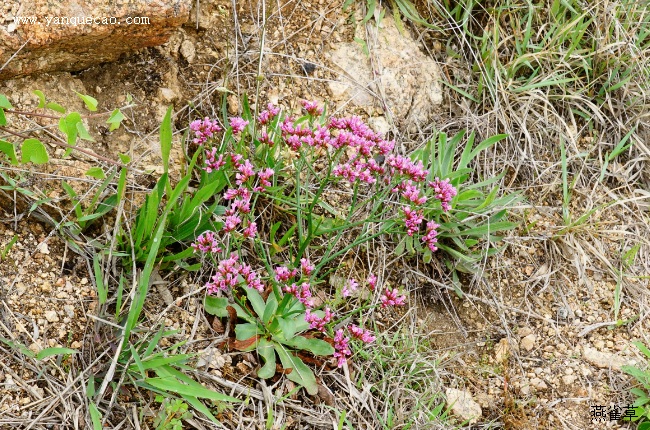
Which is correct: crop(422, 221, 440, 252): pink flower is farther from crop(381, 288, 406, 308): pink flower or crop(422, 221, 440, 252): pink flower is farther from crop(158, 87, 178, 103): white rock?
crop(158, 87, 178, 103): white rock

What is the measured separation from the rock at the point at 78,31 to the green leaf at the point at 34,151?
0.48 metres

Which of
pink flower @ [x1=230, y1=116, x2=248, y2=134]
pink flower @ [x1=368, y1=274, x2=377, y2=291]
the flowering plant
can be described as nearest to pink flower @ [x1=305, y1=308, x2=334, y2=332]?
the flowering plant

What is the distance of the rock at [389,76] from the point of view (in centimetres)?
359

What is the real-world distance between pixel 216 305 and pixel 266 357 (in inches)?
11.0

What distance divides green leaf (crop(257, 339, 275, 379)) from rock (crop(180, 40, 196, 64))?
1345 mm

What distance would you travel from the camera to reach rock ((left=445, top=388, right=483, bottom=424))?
2.99 m

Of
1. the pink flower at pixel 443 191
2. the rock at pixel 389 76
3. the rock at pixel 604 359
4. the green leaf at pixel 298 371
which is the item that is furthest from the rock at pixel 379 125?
the rock at pixel 604 359

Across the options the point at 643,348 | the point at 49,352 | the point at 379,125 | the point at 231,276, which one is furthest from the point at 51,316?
the point at 643,348

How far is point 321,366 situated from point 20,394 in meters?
1.09

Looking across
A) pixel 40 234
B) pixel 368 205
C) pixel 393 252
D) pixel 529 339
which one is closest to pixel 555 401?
pixel 529 339

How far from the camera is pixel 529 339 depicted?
10.9ft

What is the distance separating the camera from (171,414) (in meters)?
2.44

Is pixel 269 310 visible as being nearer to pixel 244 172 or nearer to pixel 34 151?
pixel 244 172

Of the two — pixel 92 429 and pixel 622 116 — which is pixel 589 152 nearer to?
pixel 622 116
